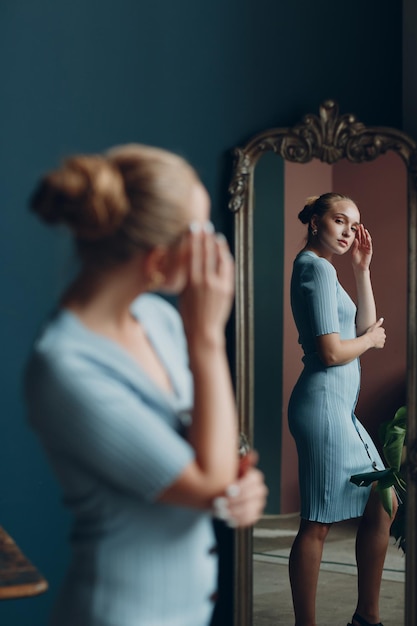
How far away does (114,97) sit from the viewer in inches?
105

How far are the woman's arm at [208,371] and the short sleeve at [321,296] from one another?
1.44 metres

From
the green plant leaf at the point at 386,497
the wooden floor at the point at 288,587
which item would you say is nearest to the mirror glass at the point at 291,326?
the wooden floor at the point at 288,587

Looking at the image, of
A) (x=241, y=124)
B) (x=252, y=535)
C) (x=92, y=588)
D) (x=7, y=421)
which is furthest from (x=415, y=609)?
(x=92, y=588)

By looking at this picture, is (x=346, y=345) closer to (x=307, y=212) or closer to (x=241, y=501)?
(x=307, y=212)

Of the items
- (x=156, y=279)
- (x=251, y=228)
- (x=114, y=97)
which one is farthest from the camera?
(x=251, y=228)

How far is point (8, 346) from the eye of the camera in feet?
8.30

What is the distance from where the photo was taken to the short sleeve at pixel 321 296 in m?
2.79

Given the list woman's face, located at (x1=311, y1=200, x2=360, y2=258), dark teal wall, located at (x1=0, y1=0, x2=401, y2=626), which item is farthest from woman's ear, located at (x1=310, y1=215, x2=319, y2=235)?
dark teal wall, located at (x1=0, y1=0, x2=401, y2=626)

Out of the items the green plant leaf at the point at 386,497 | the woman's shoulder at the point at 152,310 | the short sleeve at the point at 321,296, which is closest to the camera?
the woman's shoulder at the point at 152,310

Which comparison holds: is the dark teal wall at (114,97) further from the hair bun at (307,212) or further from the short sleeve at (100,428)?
the short sleeve at (100,428)

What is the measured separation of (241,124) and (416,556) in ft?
4.73

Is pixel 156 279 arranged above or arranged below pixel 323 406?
above

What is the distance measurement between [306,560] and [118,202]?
1.86 metres

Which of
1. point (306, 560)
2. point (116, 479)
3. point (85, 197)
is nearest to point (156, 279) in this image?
point (85, 197)
